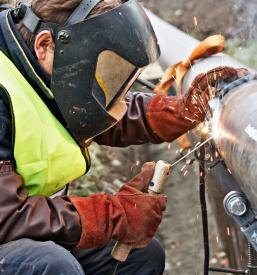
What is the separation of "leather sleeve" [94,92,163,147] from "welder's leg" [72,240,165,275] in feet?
2.15

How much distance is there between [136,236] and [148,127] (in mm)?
905

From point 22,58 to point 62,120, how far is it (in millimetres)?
364

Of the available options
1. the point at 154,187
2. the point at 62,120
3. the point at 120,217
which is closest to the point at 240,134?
the point at 154,187

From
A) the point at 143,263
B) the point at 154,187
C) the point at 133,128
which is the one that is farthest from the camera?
the point at 133,128

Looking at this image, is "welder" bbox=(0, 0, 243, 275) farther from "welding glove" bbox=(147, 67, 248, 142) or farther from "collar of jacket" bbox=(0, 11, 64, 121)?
"welding glove" bbox=(147, 67, 248, 142)

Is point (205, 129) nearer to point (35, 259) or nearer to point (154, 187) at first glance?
point (154, 187)

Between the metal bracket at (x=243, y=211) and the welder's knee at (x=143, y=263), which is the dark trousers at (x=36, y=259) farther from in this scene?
the metal bracket at (x=243, y=211)

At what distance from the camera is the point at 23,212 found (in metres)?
2.98

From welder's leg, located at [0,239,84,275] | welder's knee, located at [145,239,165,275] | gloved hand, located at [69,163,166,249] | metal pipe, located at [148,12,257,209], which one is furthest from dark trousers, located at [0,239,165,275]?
metal pipe, located at [148,12,257,209]

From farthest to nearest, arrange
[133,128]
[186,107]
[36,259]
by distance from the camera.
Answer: [133,128] → [186,107] → [36,259]

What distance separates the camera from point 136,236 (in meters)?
3.19

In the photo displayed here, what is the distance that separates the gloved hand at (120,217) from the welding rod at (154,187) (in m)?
0.06

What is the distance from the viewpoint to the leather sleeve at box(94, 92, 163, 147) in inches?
154

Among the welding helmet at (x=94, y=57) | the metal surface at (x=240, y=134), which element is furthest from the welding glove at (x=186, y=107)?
the welding helmet at (x=94, y=57)
